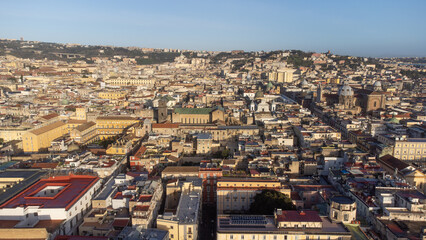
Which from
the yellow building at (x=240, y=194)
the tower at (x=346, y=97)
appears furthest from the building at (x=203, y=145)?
the tower at (x=346, y=97)

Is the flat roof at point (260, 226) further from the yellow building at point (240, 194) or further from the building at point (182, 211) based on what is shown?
the yellow building at point (240, 194)

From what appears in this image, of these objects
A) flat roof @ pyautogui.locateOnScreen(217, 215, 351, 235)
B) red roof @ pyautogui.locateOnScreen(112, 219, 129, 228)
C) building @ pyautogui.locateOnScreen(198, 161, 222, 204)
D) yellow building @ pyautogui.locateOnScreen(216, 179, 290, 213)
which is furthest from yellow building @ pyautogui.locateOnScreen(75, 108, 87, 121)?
flat roof @ pyautogui.locateOnScreen(217, 215, 351, 235)

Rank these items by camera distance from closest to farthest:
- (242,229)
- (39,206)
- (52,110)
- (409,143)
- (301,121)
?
1. (242,229)
2. (39,206)
3. (409,143)
4. (301,121)
5. (52,110)

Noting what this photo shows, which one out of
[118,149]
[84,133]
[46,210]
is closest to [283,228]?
[46,210]

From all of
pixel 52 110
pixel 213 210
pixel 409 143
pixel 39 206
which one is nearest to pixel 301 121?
pixel 409 143

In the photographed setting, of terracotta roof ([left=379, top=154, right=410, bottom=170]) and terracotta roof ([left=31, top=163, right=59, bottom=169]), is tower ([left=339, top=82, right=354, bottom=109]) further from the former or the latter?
terracotta roof ([left=31, top=163, right=59, bottom=169])

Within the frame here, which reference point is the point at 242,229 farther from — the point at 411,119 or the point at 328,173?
the point at 411,119
